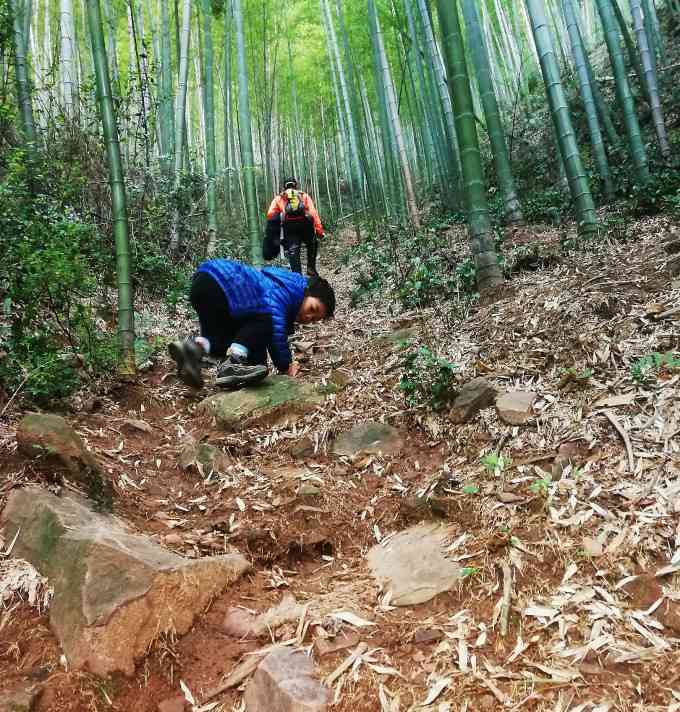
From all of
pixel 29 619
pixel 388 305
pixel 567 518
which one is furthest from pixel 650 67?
pixel 29 619

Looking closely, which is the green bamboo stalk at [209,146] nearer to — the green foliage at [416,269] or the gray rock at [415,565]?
the green foliage at [416,269]

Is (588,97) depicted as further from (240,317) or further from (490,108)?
(240,317)

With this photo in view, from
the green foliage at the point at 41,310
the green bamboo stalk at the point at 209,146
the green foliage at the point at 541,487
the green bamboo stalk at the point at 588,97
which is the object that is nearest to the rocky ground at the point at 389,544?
the green foliage at the point at 541,487

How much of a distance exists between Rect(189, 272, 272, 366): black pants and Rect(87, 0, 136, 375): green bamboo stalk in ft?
1.49

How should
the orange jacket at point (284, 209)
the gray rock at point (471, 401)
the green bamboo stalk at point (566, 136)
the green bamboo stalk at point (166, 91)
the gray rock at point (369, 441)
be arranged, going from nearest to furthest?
the gray rock at point (471, 401) < the gray rock at point (369, 441) < the green bamboo stalk at point (566, 136) < the orange jacket at point (284, 209) < the green bamboo stalk at point (166, 91)

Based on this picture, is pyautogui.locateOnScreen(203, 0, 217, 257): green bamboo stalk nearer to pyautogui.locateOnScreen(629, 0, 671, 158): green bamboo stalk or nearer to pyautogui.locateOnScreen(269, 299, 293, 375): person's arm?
pyautogui.locateOnScreen(269, 299, 293, 375): person's arm

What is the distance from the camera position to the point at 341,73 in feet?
39.1

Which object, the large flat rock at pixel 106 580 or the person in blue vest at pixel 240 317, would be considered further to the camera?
the person in blue vest at pixel 240 317

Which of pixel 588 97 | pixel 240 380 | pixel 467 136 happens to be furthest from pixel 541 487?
pixel 588 97

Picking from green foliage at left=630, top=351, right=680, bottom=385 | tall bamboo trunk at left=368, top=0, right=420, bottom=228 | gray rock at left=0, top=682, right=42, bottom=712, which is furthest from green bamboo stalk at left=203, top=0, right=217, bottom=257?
gray rock at left=0, top=682, right=42, bottom=712

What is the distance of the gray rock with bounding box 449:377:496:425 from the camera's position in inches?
93.3

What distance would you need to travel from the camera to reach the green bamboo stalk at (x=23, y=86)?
462 centimetres

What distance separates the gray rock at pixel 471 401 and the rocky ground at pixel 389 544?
1 cm

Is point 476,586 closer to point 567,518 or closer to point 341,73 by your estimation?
point 567,518
